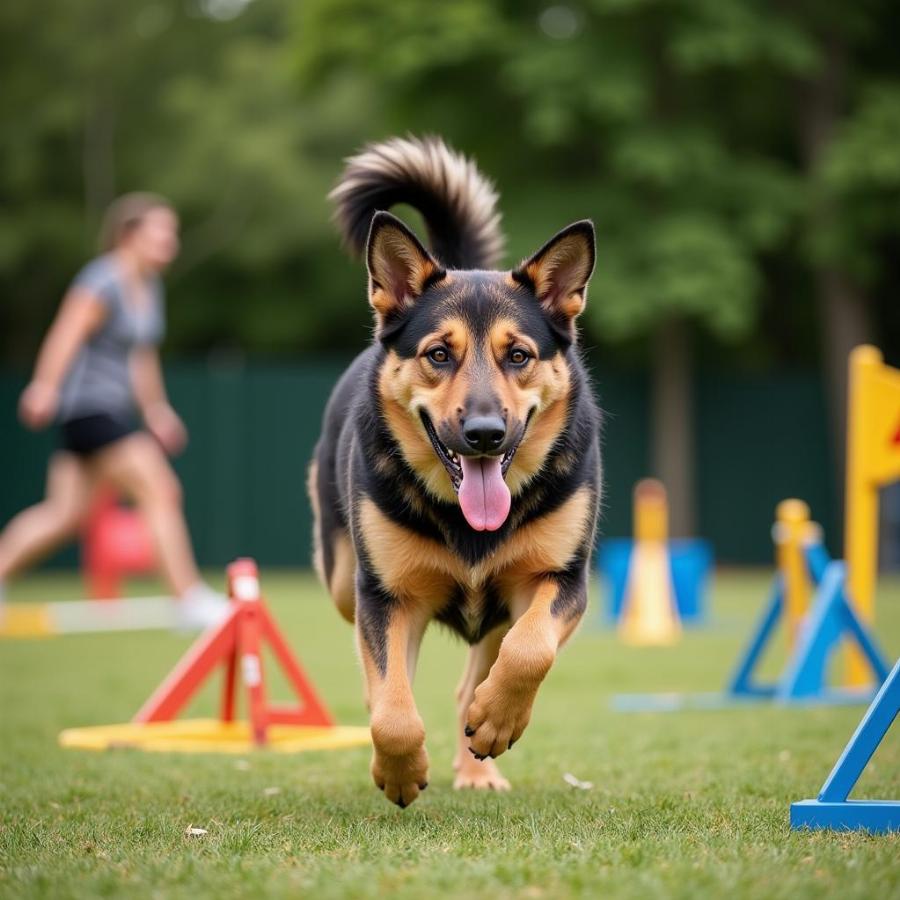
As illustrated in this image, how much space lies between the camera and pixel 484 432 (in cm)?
398

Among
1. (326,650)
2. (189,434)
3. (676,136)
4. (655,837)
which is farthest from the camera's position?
(676,136)

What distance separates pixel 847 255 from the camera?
20.7m

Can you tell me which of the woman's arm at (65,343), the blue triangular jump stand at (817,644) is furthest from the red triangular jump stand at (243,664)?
the woman's arm at (65,343)

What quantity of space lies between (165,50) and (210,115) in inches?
115

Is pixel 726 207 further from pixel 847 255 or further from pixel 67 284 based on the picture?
pixel 67 284

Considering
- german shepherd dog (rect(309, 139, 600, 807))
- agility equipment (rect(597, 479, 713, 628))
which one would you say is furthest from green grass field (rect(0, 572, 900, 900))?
agility equipment (rect(597, 479, 713, 628))

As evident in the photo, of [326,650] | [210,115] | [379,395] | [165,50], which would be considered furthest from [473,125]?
[379,395]

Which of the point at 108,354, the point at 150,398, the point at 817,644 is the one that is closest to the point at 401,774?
the point at 817,644

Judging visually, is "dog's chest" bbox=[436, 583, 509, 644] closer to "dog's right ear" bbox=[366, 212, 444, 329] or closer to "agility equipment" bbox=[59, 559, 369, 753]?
"dog's right ear" bbox=[366, 212, 444, 329]

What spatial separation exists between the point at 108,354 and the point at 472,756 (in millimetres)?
6084

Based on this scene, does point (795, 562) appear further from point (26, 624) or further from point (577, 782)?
point (26, 624)

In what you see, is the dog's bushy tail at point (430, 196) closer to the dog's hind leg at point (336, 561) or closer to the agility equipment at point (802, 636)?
the dog's hind leg at point (336, 561)

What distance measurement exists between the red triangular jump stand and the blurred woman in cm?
403

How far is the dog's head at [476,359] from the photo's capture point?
4094 mm
